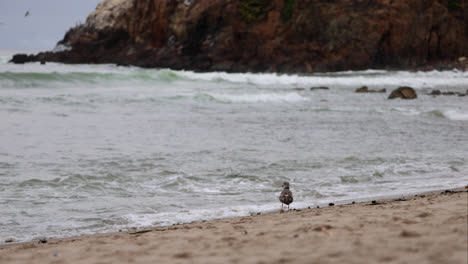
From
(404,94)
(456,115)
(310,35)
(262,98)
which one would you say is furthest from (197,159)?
(310,35)

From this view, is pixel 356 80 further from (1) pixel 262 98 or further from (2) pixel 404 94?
(1) pixel 262 98

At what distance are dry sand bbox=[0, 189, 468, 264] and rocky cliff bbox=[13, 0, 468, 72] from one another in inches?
1691

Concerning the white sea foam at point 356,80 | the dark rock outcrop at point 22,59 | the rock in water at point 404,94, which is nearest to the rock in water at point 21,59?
the dark rock outcrop at point 22,59

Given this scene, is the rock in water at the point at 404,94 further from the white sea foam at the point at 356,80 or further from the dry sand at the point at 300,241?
the dry sand at the point at 300,241

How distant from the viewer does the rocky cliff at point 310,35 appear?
5028 centimetres

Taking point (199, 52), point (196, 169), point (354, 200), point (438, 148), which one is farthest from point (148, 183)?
point (199, 52)

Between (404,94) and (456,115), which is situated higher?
(404,94)

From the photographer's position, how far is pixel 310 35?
2042 inches

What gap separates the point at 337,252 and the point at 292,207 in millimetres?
3457

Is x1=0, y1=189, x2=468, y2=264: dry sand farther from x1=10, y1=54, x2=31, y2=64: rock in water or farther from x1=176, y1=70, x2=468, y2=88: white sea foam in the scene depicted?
x1=10, y1=54, x2=31, y2=64: rock in water

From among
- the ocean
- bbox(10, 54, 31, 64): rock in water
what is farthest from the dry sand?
bbox(10, 54, 31, 64): rock in water

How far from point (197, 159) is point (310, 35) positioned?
43.6m

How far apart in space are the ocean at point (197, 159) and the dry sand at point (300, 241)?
1.12 m

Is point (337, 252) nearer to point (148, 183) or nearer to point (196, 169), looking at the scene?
point (148, 183)
